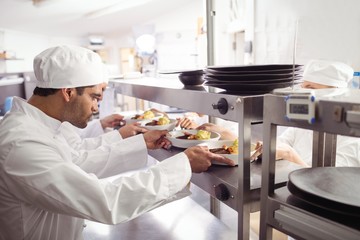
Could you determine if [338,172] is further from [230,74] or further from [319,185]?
[230,74]

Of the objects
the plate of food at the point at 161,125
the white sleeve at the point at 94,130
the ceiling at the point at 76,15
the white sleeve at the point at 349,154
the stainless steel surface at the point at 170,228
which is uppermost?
the ceiling at the point at 76,15

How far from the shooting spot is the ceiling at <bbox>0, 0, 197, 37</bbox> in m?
5.51

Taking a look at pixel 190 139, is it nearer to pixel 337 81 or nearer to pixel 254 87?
pixel 254 87

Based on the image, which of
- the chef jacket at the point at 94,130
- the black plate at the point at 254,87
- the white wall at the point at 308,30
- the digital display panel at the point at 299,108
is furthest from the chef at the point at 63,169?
the white wall at the point at 308,30

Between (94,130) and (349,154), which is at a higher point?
(94,130)

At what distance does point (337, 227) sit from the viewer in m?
0.56

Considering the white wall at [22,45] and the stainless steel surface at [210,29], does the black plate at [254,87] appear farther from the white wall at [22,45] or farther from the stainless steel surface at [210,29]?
the white wall at [22,45]

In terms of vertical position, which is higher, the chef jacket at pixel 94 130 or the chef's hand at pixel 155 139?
the chef's hand at pixel 155 139

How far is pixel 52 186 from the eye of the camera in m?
0.87

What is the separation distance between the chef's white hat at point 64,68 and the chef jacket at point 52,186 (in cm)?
14

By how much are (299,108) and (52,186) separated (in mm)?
661

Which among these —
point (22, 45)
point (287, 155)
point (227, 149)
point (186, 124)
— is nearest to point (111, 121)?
point (186, 124)

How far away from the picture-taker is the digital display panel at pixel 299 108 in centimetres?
56

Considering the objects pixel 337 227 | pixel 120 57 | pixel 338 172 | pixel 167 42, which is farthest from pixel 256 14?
pixel 120 57
